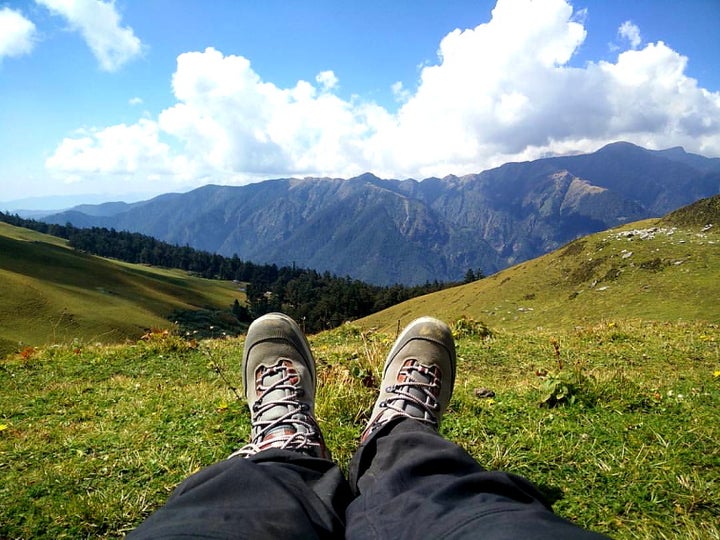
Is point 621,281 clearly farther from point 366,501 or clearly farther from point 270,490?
point 270,490

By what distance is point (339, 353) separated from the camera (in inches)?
235

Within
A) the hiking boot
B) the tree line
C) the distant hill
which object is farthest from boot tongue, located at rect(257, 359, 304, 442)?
the tree line

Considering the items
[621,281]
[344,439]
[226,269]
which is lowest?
[226,269]

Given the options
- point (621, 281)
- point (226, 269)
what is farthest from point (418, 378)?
point (226, 269)

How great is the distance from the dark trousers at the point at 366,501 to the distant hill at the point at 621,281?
25.1 meters

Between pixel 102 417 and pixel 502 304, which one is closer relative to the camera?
pixel 102 417

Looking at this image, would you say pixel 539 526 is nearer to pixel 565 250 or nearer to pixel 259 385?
pixel 259 385

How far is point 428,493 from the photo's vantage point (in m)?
1.81

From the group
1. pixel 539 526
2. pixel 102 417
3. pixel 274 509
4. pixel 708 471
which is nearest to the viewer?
pixel 539 526

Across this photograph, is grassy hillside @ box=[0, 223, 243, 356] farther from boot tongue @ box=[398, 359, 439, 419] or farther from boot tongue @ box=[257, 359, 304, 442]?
boot tongue @ box=[398, 359, 439, 419]

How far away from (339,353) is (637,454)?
12.6 ft

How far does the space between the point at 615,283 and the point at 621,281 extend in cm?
50

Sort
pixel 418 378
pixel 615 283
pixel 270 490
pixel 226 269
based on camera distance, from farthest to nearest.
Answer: pixel 226 269
pixel 615 283
pixel 418 378
pixel 270 490

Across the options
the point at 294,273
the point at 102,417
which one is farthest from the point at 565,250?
the point at 294,273
